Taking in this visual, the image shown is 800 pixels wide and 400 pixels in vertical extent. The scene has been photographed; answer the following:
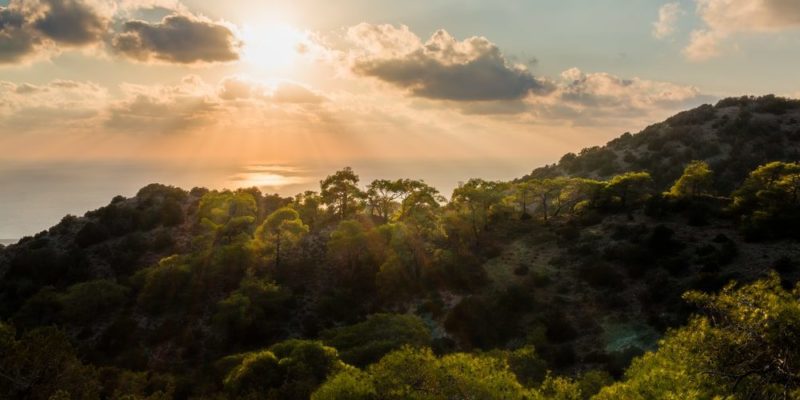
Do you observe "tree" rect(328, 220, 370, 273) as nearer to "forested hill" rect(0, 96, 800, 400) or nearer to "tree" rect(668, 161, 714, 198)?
"forested hill" rect(0, 96, 800, 400)

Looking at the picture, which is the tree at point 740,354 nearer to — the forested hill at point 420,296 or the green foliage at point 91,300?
the forested hill at point 420,296

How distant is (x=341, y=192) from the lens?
80.2 m

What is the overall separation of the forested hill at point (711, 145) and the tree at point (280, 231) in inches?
2791

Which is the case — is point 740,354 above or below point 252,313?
above

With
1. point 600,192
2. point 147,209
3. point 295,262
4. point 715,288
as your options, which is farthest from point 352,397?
point 147,209

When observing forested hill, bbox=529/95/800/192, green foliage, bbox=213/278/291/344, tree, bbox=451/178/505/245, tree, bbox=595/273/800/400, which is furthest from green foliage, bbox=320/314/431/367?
forested hill, bbox=529/95/800/192

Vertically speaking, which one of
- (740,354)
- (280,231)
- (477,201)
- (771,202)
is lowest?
(740,354)

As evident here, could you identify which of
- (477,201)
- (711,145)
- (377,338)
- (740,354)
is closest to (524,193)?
(477,201)

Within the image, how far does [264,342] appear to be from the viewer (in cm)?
5003

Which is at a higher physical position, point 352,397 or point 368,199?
point 368,199

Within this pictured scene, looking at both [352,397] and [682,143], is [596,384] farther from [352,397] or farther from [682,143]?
[682,143]

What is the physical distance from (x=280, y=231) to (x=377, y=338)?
103 ft

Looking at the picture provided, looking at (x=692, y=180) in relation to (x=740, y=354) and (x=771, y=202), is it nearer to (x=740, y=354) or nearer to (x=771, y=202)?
(x=771, y=202)

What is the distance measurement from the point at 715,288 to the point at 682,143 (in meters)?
75.8
